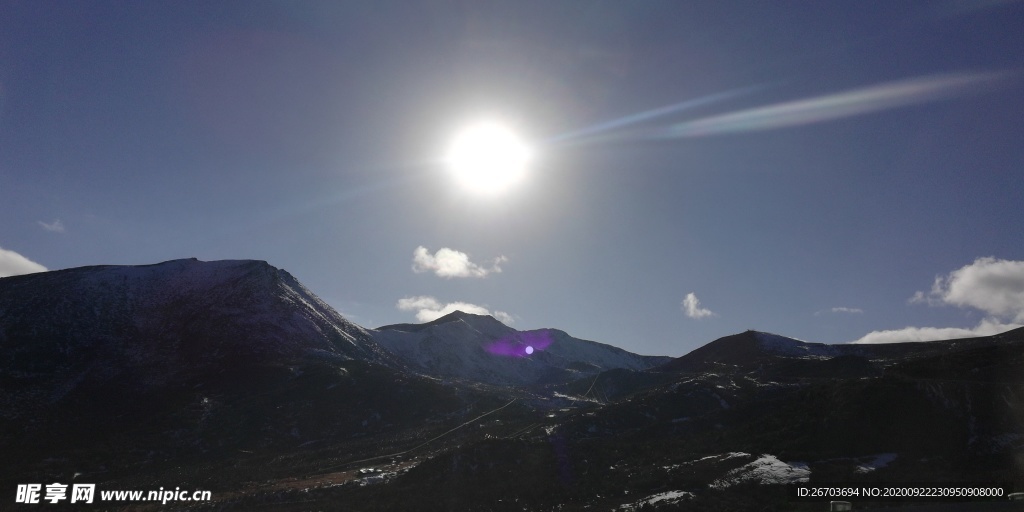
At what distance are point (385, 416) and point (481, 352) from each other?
8334 cm

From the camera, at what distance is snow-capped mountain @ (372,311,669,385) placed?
445 feet

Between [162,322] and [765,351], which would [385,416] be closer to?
[162,322]

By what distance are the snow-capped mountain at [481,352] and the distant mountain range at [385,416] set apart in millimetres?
13126

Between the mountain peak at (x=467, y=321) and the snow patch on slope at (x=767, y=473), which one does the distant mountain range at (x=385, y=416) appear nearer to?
the snow patch on slope at (x=767, y=473)

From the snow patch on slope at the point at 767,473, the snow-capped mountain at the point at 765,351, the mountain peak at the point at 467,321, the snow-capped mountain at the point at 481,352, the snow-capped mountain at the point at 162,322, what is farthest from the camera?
the mountain peak at the point at 467,321

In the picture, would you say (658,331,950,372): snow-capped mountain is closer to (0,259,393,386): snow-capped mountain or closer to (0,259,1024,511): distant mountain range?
(0,259,1024,511): distant mountain range

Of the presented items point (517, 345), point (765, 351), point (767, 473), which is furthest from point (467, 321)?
point (767, 473)

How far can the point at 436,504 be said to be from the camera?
31.9m

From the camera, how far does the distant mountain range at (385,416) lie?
33406 mm

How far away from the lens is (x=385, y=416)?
73.2 metres

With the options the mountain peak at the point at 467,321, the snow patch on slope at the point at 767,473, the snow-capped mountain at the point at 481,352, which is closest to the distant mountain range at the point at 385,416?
the snow patch on slope at the point at 767,473

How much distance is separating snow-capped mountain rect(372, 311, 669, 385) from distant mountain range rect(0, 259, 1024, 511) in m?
13.1

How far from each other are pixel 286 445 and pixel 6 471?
80.1 feet

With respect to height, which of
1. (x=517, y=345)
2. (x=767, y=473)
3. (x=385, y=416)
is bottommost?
(x=767, y=473)
